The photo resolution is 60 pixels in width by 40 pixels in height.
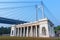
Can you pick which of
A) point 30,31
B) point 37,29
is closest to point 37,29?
point 37,29

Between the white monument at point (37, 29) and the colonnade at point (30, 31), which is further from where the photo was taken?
the colonnade at point (30, 31)

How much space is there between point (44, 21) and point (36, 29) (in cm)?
691

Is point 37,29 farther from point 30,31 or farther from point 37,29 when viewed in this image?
point 30,31

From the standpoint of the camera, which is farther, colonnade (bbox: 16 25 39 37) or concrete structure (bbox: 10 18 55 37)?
colonnade (bbox: 16 25 39 37)

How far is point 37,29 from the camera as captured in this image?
4231 centimetres

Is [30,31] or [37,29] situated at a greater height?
[37,29]

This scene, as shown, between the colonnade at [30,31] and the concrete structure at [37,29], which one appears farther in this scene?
the colonnade at [30,31]

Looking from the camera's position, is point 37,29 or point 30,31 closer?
point 37,29

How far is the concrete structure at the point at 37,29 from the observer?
3558cm

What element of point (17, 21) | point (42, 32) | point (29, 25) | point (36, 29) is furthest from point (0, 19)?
point (42, 32)

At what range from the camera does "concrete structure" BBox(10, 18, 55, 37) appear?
117ft

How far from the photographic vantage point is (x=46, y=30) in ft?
118

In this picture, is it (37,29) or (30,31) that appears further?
(30,31)

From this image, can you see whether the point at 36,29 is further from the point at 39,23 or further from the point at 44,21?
the point at 44,21
